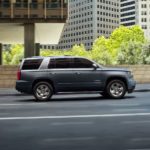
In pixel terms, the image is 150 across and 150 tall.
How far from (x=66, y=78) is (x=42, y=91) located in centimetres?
107

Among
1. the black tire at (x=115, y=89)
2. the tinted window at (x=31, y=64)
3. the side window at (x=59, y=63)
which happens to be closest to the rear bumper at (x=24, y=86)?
the tinted window at (x=31, y=64)

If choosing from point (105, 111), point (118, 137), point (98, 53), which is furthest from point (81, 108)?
point (98, 53)

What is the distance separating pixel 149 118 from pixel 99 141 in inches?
140

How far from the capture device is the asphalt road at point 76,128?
830 cm

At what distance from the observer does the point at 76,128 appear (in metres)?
10.3

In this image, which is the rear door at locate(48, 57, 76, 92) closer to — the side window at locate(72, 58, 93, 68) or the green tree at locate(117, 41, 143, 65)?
the side window at locate(72, 58, 93, 68)

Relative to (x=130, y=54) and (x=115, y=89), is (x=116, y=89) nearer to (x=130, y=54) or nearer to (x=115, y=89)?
(x=115, y=89)

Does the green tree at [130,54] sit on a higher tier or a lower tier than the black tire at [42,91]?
higher

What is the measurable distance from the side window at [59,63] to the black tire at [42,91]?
29.9 inches

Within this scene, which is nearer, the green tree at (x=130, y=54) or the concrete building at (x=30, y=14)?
the concrete building at (x=30, y=14)

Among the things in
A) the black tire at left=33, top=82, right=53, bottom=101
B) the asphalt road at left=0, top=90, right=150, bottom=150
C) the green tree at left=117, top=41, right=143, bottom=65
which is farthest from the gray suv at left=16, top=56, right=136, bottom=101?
the green tree at left=117, top=41, right=143, bottom=65

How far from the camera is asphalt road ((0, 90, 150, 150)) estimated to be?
8.30 meters

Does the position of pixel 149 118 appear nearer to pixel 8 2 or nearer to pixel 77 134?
pixel 77 134

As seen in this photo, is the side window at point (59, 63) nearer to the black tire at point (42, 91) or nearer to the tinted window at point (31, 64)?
the tinted window at point (31, 64)
